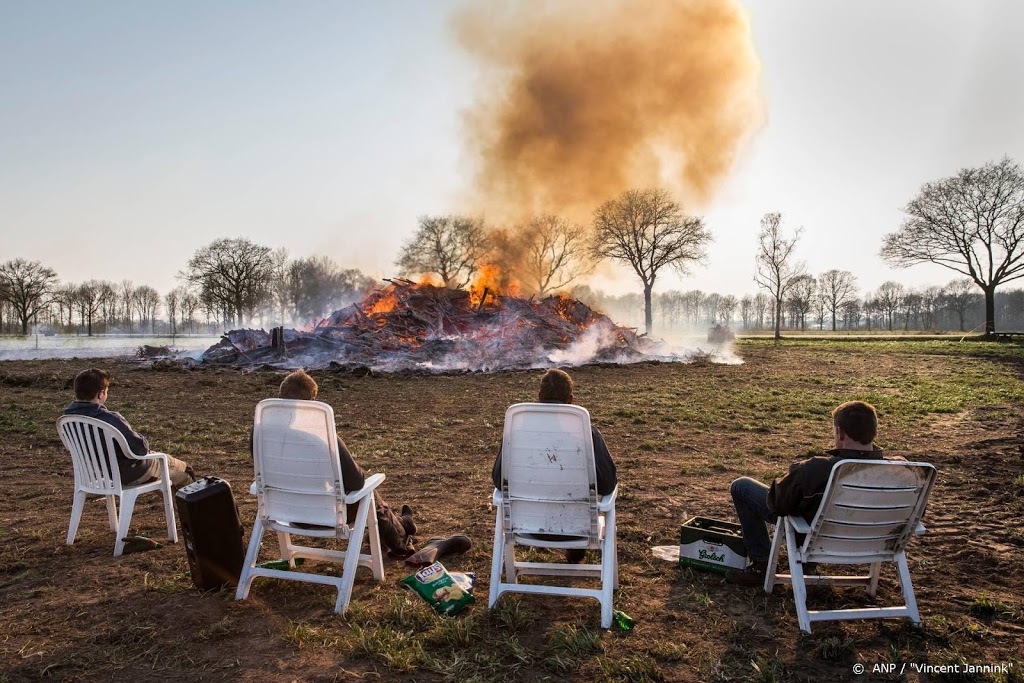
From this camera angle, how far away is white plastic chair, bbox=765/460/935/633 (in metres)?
3.65

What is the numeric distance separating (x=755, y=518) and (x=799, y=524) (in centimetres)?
71

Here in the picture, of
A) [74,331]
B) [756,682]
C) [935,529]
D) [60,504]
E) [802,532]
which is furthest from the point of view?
[74,331]

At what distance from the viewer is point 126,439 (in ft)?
17.0

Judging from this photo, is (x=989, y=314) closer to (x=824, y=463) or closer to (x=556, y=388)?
(x=824, y=463)

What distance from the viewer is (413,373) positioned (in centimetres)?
2306

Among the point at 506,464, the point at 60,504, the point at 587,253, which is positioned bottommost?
the point at 60,504

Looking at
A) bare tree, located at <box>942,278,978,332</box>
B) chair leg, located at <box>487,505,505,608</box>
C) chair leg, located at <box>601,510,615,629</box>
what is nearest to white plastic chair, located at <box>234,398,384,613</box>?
chair leg, located at <box>487,505,505,608</box>

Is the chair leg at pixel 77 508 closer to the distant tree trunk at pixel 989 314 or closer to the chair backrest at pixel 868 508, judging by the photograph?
the chair backrest at pixel 868 508

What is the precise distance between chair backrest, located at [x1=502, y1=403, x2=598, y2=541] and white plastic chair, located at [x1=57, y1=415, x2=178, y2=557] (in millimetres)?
3427

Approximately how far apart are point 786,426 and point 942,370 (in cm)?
1395

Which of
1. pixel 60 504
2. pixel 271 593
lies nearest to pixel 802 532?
pixel 271 593

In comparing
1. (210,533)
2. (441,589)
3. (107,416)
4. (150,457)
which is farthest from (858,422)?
(107,416)

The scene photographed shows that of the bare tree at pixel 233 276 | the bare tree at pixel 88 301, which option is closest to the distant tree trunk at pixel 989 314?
the bare tree at pixel 233 276

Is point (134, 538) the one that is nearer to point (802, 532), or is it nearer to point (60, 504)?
point (60, 504)
